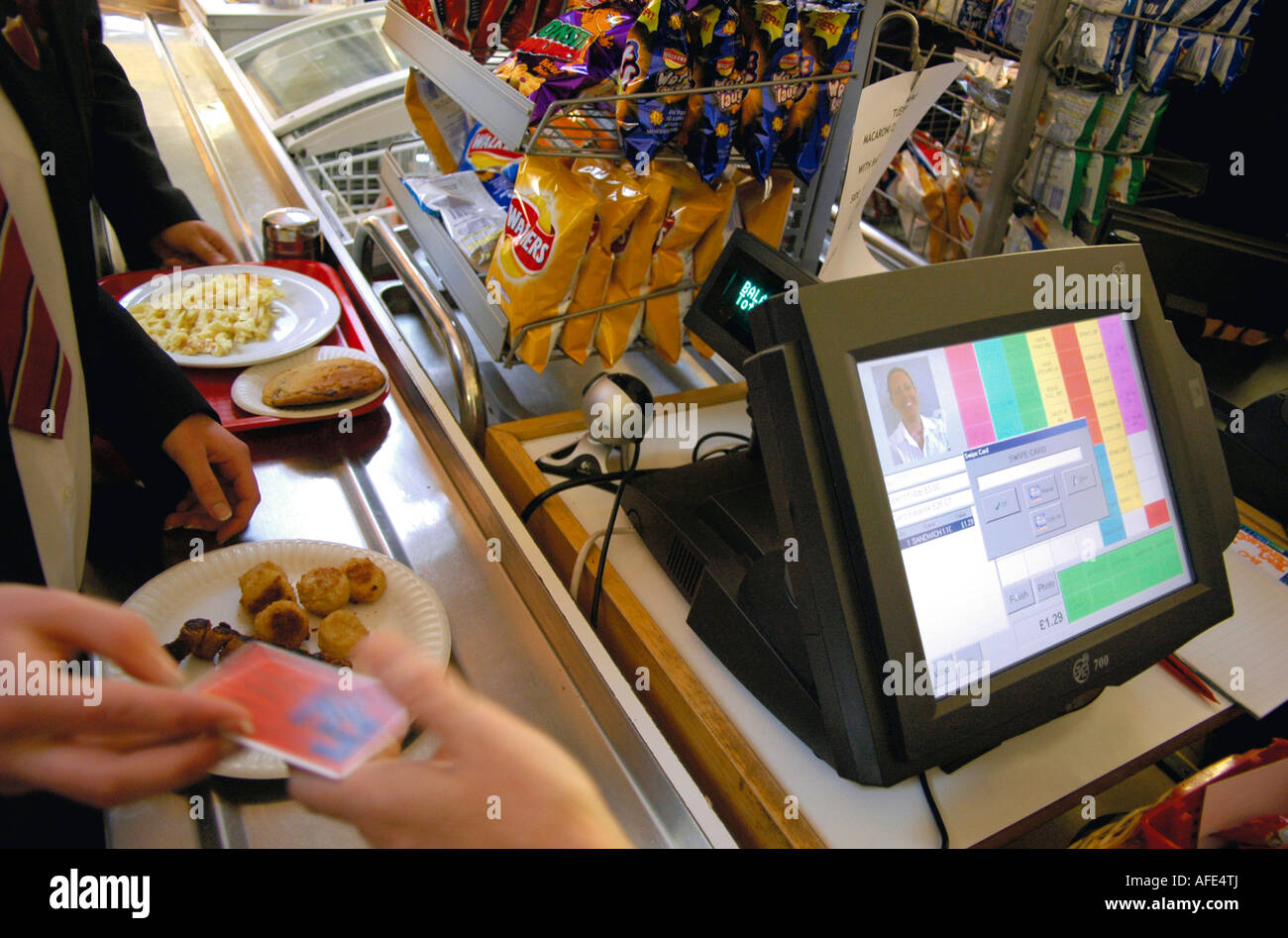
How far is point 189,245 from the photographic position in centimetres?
147

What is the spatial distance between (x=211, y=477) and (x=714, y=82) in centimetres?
84

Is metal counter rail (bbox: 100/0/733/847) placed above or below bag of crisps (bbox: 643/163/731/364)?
below

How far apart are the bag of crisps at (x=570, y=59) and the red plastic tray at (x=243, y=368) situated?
488mm

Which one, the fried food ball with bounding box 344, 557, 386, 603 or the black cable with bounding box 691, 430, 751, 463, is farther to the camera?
the black cable with bounding box 691, 430, 751, 463

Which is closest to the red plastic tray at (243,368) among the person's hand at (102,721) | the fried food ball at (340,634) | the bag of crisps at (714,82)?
the fried food ball at (340,634)

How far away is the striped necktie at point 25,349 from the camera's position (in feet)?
2.31

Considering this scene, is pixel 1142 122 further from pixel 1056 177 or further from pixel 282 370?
pixel 282 370

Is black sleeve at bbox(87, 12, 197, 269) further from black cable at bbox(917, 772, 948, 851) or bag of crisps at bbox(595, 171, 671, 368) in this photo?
black cable at bbox(917, 772, 948, 851)

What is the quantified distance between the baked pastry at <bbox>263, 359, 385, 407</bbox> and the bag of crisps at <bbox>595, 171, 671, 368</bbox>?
35 centimetres

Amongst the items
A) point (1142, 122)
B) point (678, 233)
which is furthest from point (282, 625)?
point (1142, 122)

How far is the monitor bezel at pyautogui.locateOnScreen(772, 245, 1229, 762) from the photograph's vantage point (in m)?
0.65

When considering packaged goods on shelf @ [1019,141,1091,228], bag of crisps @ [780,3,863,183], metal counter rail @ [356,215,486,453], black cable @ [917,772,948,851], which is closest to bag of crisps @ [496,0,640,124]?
bag of crisps @ [780,3,863,183]

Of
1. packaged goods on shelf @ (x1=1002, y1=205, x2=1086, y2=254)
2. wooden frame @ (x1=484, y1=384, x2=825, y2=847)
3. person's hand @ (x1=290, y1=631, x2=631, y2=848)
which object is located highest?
packaged goods on shelf @ (x1=1002, y1=205, x2=1086, y2=254)

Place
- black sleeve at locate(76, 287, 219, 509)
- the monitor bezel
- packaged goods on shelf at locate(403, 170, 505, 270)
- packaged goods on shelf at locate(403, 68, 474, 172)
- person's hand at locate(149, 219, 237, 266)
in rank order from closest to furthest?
the monitor bezel
black sleeve at locate(76, 287, 219, 509)
packaged goods on shelf at locate(403, 170, 505, 270)
person's hand at locate(149, 219, 237, 266)
packaged goods on shelf at locate(403, 68, 474, 172)
